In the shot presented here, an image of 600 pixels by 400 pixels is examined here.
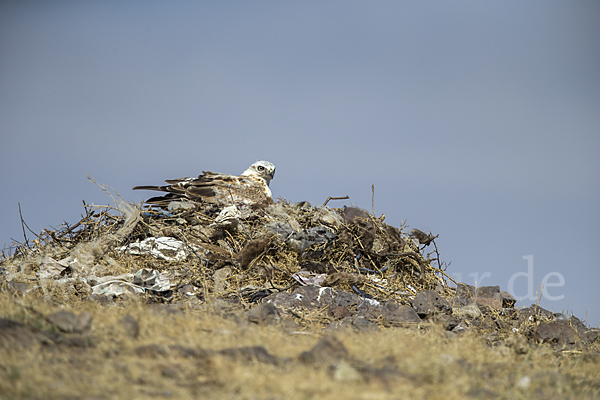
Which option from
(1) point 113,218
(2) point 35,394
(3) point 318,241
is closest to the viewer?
(2) point 35,394

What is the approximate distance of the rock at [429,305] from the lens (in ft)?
20.5

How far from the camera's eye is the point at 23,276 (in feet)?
21.3

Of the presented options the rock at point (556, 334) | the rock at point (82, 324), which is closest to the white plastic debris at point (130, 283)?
the rock at point (82, 324)

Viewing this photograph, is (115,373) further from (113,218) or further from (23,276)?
(113,218)

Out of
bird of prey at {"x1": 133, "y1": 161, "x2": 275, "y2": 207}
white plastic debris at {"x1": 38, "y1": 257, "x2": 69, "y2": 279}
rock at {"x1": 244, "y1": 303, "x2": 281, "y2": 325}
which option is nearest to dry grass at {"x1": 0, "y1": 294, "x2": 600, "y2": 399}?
rock at {"x1": 244, "y1": 303, "x2": 281, "y2": 325}

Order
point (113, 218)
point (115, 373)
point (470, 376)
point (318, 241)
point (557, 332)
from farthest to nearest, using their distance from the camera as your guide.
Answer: point (113, 218) < point (318, 241) < point (557, 332) < point (470, 376) < point (115, 373)

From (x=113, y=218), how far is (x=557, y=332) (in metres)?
6.54

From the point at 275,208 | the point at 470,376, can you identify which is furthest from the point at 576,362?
the point at 275,208

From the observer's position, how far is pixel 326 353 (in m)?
3.26

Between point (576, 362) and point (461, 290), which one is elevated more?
point (461, 290)

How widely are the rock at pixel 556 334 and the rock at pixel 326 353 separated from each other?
3.43 metres

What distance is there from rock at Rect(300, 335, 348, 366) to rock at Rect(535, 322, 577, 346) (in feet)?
11.3

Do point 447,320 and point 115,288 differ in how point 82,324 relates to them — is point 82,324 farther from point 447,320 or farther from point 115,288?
point 447,320

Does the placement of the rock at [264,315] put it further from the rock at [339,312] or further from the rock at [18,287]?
the rock at [18,287]
